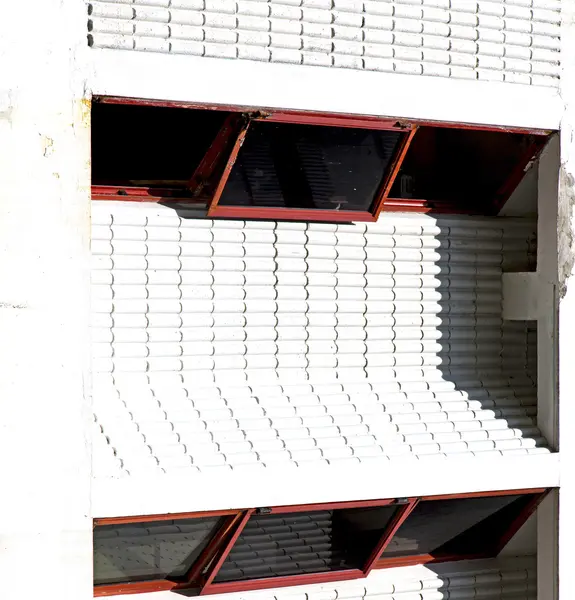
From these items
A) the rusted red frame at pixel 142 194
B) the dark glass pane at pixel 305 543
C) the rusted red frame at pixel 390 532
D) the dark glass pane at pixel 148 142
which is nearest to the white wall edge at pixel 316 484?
the rusted red frame at pixel 390 532

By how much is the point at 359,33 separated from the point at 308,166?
2.38ft

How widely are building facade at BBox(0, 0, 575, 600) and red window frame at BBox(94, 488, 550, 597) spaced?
0.02 meters

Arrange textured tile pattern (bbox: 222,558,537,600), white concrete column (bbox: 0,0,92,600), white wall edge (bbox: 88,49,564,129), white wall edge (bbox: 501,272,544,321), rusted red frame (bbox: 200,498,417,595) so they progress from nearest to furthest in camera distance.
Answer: white concrete column (bbox: 0,0,92,600) < white wall edge (bbox: 88,49,564,129) < rusted red frame (bbox: 200,498,417,595) < textured tile pattern (bbox: 222,558,537,600) < white wall edge (bbox: 501,272,544,321)

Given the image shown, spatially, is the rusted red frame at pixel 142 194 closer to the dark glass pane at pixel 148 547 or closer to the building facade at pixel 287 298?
the building facade at pixel 287 298

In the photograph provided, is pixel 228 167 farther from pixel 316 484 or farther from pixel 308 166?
pixel 316 484

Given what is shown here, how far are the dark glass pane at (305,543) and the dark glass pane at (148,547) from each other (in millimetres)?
234

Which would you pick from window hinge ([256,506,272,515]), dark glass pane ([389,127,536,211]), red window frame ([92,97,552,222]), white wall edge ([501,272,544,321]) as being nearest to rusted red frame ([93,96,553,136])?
red window frame ([92,97,552,222])

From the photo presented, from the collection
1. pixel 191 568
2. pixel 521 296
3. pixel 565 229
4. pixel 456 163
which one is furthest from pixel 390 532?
pixel 456 163

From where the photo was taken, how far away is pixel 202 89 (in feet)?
15.1

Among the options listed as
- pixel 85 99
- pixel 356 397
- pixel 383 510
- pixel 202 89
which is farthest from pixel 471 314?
pixel 85 99

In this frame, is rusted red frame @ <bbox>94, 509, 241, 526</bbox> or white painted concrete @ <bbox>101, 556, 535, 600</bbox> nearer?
rusted red frame @ <bbox>94, 509, 241, 526</bbox>

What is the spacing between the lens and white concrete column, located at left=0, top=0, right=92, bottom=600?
435 centimetres

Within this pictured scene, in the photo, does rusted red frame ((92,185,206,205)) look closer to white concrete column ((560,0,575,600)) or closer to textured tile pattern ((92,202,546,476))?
Result: textured tile pattern ((92,202,546,476))

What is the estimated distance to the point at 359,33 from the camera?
4930 millimetres
